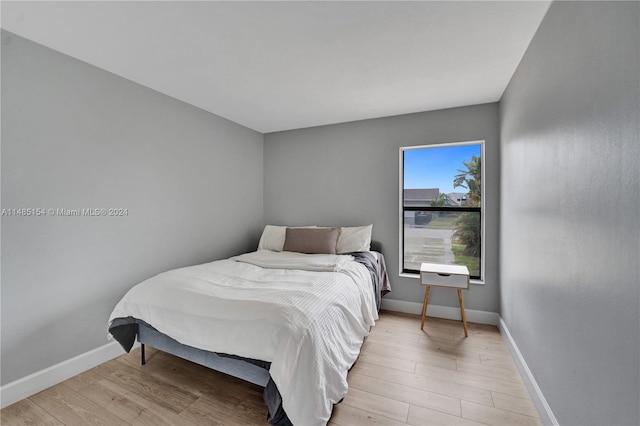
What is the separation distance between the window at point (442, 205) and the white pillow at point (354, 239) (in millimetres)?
467

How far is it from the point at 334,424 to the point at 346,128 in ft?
10.4

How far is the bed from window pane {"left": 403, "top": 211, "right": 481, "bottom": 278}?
3.43ft

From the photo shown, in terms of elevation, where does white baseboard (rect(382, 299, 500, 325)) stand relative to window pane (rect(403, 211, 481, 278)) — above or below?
below

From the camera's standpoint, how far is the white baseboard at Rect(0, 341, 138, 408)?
176 centimetres

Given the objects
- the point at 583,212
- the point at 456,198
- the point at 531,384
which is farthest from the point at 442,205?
the point at 583,212

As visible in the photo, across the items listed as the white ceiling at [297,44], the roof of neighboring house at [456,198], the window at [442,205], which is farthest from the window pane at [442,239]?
the white ceiling at [297,44]

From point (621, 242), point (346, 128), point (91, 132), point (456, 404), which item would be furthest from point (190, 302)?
point (346, 128)

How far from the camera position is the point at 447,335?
106 inches

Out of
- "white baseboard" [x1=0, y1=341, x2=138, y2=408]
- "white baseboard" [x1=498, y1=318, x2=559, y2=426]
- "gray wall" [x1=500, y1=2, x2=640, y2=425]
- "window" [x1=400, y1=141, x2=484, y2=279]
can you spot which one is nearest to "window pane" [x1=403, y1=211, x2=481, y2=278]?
"window" [x1=400, y1=141, x2=484, y2=279]

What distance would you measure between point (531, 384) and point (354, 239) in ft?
6.35

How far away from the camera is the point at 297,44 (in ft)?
6.23

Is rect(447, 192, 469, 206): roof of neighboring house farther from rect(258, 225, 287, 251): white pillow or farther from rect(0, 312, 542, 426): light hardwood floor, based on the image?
rect(258, 225, 287, 251): white pillow

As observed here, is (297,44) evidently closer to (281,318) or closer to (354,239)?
(281,318)

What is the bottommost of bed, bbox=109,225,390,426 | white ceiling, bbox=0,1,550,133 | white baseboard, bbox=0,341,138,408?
white baseboard, bbox=0,341,138,408
